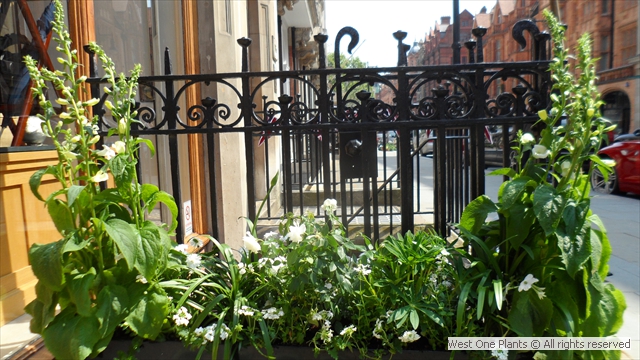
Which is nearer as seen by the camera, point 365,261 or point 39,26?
point 365,261

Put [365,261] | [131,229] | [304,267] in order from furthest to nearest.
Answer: [365,261] → [304,267] → [131,229]

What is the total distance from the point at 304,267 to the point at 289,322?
0.81 feet

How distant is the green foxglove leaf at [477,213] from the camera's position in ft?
6.37

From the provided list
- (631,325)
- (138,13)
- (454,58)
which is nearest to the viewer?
(454,58)

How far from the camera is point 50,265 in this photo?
1.61 m

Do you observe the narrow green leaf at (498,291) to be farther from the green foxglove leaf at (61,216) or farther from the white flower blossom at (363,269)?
the green foxglove leaf at (61,216)

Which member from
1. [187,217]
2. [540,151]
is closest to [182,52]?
[187,217]

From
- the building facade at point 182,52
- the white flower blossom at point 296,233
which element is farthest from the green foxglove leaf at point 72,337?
the building facade at point 182,52

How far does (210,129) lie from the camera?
234 centimetres

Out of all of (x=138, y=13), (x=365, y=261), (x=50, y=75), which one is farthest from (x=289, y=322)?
(x=138, y=13)

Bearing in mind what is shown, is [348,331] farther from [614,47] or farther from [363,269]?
[614,47]

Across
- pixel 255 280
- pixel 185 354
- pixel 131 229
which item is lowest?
pixel 185 354

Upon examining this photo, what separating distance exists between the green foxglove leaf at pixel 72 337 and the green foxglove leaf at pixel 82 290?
0.04m

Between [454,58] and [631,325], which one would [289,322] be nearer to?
[454,58]
